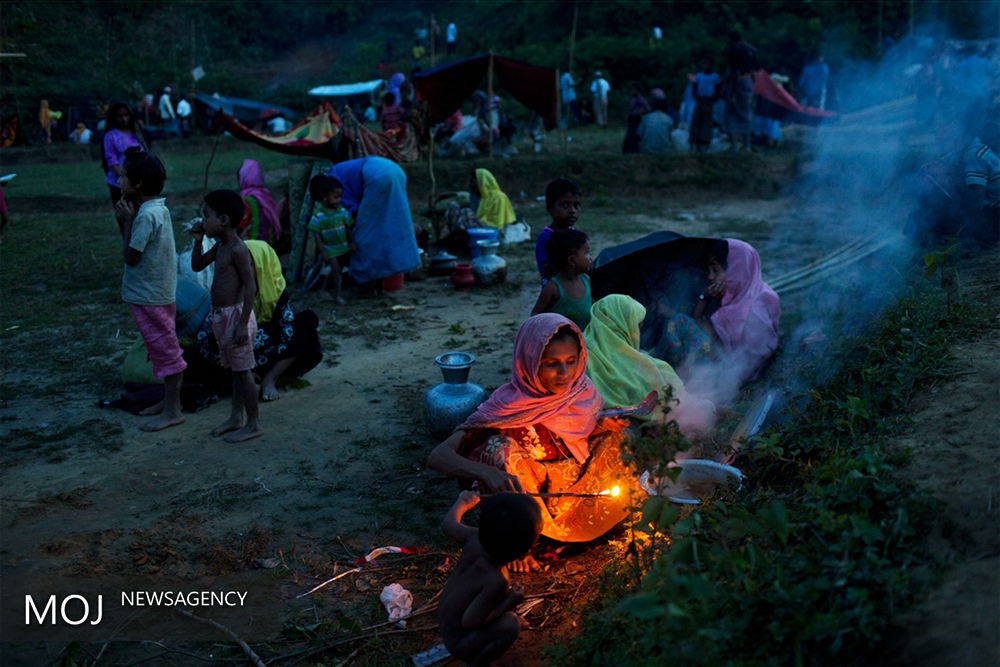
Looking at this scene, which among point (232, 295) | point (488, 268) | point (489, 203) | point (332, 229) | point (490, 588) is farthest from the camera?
point (489, 203)

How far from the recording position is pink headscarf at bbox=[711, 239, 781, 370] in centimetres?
511

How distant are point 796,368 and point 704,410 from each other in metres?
0.80

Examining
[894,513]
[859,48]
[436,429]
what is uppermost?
[859,48]

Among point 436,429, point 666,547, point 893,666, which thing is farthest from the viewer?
point 436,429

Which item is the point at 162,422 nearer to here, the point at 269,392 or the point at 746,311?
the point at 269,392

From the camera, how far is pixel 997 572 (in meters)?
1.97

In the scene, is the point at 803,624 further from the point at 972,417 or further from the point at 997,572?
the point at 972,417

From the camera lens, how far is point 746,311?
5098 millimetres

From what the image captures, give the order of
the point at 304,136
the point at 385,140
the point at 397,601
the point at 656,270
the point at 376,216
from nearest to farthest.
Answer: the point at 397,601, the point at 656,270, the point at 376,216, the point at 304,136, the point at 385,140

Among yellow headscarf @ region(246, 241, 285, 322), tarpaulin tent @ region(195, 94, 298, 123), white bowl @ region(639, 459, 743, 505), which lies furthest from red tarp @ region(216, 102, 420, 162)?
tarpaulin tent @ region(195, 94, 298, 123)

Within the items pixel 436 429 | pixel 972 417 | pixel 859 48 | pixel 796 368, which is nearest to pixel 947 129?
pixel 796 368

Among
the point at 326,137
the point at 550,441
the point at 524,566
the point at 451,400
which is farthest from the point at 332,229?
the point at 524,566

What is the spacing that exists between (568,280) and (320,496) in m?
1.93

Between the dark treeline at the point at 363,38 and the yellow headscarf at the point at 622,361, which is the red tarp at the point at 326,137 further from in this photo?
the yellow headscarf at the point at 622,361
